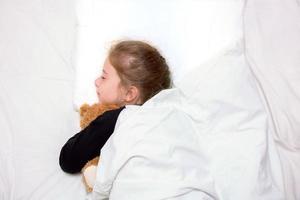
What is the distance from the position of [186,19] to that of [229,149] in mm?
520

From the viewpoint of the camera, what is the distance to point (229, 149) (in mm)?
1017

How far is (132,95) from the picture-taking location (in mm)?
1168

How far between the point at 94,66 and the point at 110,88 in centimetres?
15

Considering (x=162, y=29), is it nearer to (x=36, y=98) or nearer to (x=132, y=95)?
(x=132, y=95)

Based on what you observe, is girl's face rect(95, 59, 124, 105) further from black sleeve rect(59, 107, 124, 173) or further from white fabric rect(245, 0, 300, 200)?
white fabric rect(245, 0, 300, 200)

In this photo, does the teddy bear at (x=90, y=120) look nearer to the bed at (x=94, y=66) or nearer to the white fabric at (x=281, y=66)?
the bed at (x=94, y=66)

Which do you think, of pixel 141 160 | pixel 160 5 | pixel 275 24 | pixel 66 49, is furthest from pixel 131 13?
pixel 141 160

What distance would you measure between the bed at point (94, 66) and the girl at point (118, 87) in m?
0.06

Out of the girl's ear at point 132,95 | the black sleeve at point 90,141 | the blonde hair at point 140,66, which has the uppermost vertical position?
the blonde hair at point 140,66

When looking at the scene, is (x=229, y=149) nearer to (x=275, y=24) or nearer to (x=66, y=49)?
(x=275, y=24)

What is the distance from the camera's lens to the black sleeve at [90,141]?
1.07m

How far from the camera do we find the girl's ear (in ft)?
3.81

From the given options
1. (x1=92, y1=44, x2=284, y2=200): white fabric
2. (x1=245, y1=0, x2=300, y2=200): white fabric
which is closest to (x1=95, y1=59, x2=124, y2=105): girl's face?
(x1=92, y1=44, x2=284, y2=200): white fabric

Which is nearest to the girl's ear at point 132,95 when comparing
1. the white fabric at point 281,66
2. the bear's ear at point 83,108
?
the bear's ear at point 83,108
